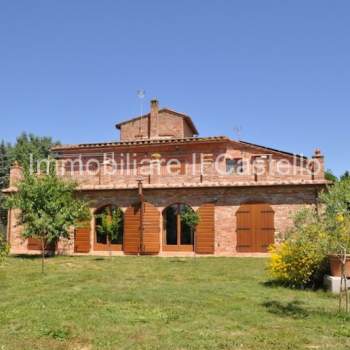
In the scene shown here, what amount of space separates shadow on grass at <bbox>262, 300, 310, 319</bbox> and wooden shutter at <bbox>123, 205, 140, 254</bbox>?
1174cm

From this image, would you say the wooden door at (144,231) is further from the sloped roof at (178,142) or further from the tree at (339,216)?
the tree at (339,216)

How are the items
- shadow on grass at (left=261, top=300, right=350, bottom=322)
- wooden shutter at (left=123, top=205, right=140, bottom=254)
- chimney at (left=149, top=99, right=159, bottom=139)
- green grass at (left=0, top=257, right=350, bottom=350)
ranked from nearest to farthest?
green grass at (left=0, top=257, right=350, bottom=350)
shadow on grass at (left=261, top=300, right=350, bottom=322)
wooden shutter at (left=123, top=205, right=140, bottom=254)
chimney at (left=149, top=99, right=159, bottom=139)

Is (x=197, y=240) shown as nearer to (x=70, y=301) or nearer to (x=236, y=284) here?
(x=236, y=284)

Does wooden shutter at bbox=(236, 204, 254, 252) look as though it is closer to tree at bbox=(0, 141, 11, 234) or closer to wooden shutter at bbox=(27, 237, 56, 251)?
wooden shutter at bbox=(27, 237, 56, 251)

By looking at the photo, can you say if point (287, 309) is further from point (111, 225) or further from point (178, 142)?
point (178, 142)

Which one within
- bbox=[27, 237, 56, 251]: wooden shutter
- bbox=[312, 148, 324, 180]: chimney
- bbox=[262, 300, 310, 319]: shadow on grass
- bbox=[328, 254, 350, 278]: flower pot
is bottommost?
bbox=[27, 237, 56, 251]: wooden shutter

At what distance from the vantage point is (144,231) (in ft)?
64.1

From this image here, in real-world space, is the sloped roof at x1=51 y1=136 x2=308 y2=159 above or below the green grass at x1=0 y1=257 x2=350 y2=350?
above

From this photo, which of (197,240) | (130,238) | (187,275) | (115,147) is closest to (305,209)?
(187,275)

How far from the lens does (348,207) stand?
301 inches

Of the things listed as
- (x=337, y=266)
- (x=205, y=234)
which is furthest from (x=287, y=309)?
(x=205, y=234)

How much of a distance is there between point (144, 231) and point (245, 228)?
4650mm

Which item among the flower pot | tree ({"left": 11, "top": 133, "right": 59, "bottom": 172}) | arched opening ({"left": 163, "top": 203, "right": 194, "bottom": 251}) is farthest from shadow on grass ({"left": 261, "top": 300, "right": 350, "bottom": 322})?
tree ({"left": 11, "top": 133, "right": 59, "bottom": 172})

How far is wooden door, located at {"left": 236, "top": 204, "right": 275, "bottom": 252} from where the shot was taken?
18.4 metres
